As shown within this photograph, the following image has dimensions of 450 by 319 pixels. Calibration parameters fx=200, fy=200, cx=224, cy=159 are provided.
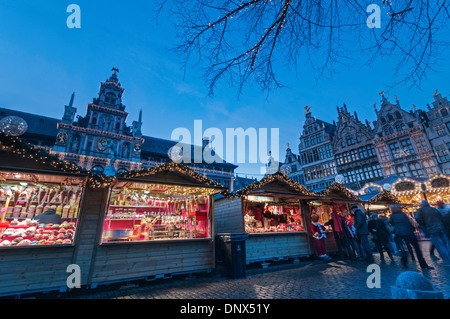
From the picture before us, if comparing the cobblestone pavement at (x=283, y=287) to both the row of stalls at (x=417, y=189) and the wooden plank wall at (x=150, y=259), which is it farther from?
the row of stalls at (x=417, y=189)

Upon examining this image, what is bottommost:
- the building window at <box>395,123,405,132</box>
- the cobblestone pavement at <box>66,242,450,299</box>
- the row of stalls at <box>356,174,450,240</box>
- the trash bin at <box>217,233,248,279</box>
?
the cobblestone pavement at <box>66,242,450,299</box>

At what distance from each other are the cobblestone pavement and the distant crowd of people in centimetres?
69

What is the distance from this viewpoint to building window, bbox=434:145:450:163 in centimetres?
2665

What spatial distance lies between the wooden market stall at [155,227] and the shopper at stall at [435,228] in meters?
7.21

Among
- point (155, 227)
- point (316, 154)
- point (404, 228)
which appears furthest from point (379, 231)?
point (316, 154)

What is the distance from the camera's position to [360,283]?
16.8ft

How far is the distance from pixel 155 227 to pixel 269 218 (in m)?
5.34

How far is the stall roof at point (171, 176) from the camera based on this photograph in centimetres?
627

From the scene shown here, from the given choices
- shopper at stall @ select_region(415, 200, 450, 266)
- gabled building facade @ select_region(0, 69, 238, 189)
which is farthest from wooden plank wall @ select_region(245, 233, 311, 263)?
gabled building facade @ select_region(0, 69, 238, 189)

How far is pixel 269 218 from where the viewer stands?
9.66 metres

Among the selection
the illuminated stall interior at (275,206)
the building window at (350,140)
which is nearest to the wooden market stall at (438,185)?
the illuminated stall interior at (275,206)

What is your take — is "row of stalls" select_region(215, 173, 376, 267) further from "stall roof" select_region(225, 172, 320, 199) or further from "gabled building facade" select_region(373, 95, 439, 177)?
"gabled building facade" select_region(373, 95, 439, 177)

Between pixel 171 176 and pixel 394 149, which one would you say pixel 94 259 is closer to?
pixel 171 176

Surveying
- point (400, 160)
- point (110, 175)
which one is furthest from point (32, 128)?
point (400, 160)
